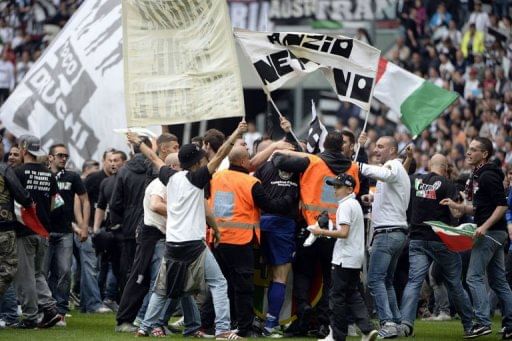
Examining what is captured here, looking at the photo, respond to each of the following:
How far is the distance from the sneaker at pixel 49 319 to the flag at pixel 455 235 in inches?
173

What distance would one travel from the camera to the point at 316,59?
1570cm

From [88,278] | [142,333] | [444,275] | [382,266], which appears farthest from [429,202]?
[88,278]

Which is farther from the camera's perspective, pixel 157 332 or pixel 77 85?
pixel 77 85

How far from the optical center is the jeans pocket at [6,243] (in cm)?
1480

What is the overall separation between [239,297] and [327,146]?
188 cm

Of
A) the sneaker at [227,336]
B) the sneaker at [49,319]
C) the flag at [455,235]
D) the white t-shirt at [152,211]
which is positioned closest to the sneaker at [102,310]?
the sneaker at [49,319]

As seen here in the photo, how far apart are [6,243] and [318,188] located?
3.42 meters

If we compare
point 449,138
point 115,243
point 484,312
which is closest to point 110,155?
point 115,243

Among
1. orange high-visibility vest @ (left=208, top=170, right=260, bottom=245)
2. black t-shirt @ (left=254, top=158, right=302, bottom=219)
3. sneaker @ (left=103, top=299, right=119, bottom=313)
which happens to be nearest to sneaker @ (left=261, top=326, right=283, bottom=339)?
orange high-visibility vest @ (left=208, top=170, right=260, bottom=245)

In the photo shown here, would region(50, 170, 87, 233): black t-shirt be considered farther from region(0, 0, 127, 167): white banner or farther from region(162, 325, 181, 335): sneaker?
region(0, 0, 127, 167): white banner

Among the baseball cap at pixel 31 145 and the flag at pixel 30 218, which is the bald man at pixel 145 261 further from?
the baseball cap at pixel 31 145

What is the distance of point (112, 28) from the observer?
19.4m

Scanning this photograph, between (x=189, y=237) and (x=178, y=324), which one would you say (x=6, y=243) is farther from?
(x=178, y=324)

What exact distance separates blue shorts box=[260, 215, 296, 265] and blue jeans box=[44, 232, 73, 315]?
283cm
